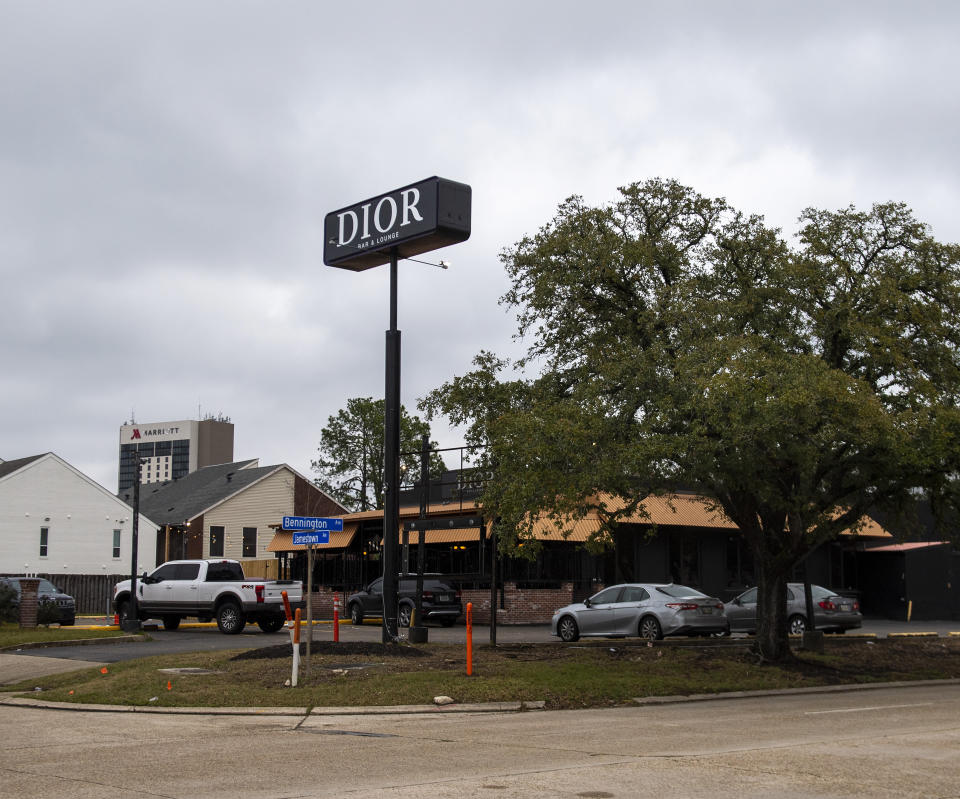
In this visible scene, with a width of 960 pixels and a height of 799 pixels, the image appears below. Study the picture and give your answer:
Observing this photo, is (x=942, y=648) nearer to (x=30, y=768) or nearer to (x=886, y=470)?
(x=886, y=470)

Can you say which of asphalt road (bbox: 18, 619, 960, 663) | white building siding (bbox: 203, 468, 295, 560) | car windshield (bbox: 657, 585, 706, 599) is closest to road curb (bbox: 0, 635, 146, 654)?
asphalt road (bbox: 18, 619, 960, 663)

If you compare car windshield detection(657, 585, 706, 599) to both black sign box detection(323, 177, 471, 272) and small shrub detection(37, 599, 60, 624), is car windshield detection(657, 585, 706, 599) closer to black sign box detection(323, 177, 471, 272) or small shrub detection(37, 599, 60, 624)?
black sign box detection(323, 177, 471, 272)

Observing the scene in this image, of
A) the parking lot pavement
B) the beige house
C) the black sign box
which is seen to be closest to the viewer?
the black sign box

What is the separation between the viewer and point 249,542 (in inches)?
2330

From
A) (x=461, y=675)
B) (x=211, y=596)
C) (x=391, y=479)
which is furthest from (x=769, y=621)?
A: (x=211, y=596)

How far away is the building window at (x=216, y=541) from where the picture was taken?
5794cm

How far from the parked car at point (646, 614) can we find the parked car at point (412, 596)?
6.90 m

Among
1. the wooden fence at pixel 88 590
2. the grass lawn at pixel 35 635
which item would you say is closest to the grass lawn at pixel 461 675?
the grass lawn at pixel 35 635

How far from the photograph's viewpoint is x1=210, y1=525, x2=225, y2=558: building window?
5794 centimetres

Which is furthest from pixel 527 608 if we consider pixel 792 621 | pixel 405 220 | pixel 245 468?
pixel 245 468

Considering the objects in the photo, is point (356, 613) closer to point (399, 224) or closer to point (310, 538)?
point (399, 224)

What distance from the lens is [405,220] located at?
21.5m

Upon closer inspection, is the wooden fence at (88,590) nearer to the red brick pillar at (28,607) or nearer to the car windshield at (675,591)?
the red brick pillar at (28,607)

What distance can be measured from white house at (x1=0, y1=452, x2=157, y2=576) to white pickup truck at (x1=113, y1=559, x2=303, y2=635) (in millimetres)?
24392
